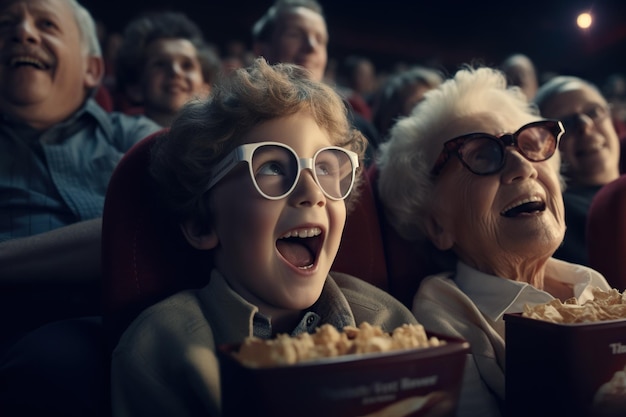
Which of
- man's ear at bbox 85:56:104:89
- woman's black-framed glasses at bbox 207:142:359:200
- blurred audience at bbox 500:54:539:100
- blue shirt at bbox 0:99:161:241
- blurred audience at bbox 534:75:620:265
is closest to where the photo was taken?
woman's black-framed glasses at bbox 207:142:359:200

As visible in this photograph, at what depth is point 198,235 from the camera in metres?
1.03

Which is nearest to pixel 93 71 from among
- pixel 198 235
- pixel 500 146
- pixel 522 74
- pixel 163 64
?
pixel 163 64

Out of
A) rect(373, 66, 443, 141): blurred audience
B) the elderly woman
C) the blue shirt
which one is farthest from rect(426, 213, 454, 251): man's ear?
rect(373, 66, 443, 141): blurred audience

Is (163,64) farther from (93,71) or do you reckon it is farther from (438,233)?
(438,233)

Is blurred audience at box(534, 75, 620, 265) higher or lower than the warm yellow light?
lower

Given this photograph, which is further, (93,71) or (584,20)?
(584,20)

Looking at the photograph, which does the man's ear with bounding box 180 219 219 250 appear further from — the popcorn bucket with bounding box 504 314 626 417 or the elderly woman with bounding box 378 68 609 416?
the popcorn bucket with bounding box 504 314 626 417

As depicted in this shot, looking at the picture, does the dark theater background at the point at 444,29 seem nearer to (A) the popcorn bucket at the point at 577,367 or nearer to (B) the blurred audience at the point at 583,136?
(B) the blurred audience at the point at 583,136

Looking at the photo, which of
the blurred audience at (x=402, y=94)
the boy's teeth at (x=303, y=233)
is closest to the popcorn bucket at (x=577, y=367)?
the boy's teeth at (x=303, y=233)

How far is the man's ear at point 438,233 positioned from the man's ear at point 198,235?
46 cm

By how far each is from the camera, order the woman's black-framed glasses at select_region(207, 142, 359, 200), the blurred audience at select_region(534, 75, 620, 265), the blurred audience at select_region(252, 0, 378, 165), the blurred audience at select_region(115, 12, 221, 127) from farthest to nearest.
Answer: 1. the blurred audience at select_region(252, 0, 378, 165)
2. the blurred audience at select_region(115, 12, 221, 127)
3. the blurred audience at select_region(534, 75, 620, 265)
4. the woman's black-framed glasses at select_region(207, 142, 359, 200)

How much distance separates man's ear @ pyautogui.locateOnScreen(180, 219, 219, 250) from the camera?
101 cm

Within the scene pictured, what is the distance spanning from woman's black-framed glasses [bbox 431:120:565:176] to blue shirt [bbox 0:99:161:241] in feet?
2.72

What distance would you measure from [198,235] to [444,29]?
702 centimetres
